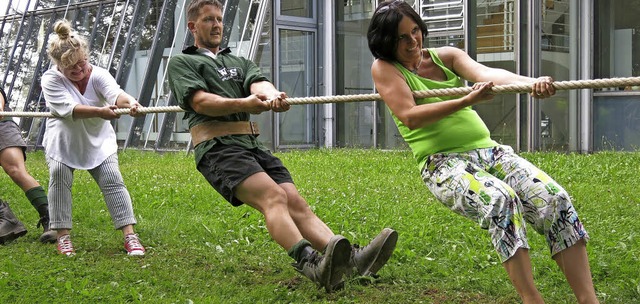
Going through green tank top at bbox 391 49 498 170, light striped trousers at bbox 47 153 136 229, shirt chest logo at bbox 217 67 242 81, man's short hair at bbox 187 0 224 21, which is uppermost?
man's short hair at bbox 187 0 224 21

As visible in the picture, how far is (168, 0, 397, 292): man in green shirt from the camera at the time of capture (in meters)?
5.08

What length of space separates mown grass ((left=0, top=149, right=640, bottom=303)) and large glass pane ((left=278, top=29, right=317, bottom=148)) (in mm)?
8346

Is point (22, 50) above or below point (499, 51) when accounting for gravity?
above

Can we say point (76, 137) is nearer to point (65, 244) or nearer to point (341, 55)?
point (65, 244)

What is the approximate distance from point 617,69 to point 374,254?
11370mm

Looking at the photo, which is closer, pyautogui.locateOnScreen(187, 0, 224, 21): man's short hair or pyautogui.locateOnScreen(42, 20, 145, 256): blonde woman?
pyautogui.locateOnScreen(187, 0, 224, 21): man's short hair

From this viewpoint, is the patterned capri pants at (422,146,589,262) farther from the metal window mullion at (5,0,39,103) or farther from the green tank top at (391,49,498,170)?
the metal window mullion at (5,0,39,103)

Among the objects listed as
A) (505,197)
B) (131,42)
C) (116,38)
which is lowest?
(505,197)

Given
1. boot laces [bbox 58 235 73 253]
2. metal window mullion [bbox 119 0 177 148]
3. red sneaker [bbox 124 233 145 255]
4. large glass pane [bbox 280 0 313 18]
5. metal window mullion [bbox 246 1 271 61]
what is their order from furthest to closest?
metal window mullion [bbox 119 0 177 148]
large glass pane [bbox 280 0 313 18]
metal window mullion [bbox 246 1 271 61]
boot laces [bbox 58 235 73 253]
red sneaker [bbox 124 233 145 255]

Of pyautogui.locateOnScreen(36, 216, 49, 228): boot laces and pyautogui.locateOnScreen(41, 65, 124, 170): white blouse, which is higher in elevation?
pyautogui.locateOnScreen(41, 65, 124, 170): white blouse

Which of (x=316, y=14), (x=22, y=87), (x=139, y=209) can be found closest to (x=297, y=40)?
(x=316, y=14)

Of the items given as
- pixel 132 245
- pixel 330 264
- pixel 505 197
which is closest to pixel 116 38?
pixel 132 245

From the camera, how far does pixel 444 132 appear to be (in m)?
4.57

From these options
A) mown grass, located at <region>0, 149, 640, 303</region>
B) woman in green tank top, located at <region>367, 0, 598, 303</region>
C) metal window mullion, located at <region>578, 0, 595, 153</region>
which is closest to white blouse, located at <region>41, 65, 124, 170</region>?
mown grass, located at <region>0, 149, 640, 303</region>
